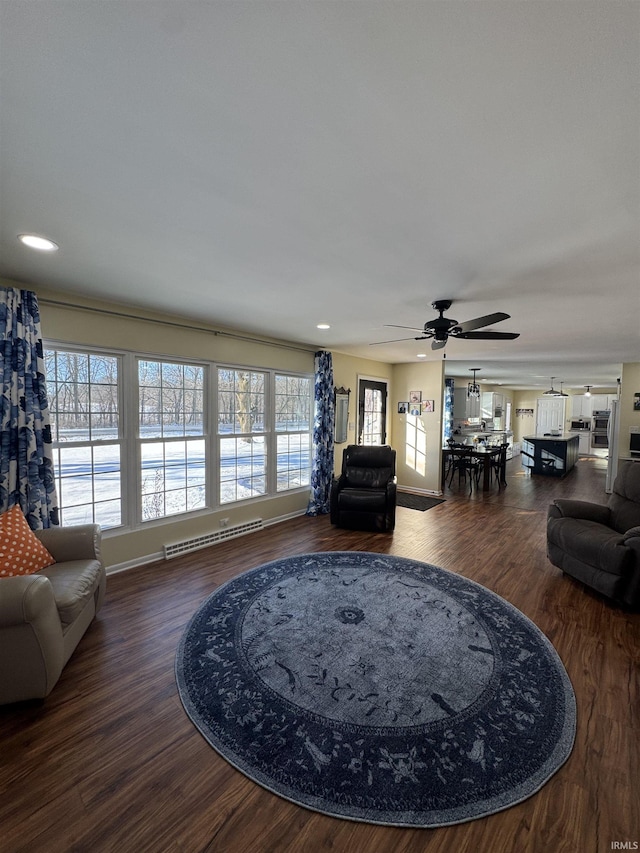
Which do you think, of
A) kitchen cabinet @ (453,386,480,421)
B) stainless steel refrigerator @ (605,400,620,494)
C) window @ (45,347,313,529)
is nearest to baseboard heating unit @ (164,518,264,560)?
window @ (45,347,313,529)

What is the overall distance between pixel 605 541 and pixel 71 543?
4253 millimetres

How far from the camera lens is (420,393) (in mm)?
6992

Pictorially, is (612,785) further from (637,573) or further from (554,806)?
(637,573)

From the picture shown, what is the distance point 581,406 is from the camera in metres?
12.8

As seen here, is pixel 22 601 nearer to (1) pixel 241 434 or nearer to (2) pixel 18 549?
(2) pixel 18 549

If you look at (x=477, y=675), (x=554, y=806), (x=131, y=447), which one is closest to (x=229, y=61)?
(x=554, y=806)

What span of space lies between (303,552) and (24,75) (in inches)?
154

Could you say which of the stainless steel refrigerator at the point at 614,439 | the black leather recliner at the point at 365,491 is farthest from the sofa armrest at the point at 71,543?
the stainless steel refrigerator at the point at 614,439

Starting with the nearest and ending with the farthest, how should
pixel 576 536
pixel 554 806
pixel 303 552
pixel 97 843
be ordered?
1. pixel 97 843
2. pixel 554 806
3. pixel 576 536
4. pixel 303 552

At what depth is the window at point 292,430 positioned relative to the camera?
520 cm

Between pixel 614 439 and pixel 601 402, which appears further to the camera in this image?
pixel 601 402

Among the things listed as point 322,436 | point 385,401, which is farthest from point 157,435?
point 385,401

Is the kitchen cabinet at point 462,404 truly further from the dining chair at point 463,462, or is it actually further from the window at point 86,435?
the window at point 86,435

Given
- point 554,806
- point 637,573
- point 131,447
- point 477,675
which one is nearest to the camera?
point 554,806
